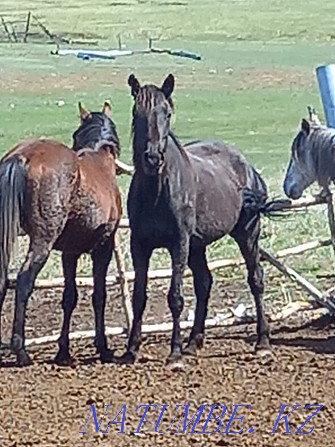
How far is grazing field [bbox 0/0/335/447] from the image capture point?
7.17m

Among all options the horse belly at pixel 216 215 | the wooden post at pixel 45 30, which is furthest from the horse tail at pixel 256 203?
the wooden post at pixel 45 30

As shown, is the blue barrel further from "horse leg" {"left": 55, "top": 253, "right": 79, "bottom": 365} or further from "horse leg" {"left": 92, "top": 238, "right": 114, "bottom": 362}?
"horse leg" {"left": 55, "top": 253, "right": 79, "bottom": 365}

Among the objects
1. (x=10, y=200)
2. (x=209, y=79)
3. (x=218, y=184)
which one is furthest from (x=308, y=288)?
(x=209, y=79)

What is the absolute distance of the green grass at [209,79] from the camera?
21.0 meters

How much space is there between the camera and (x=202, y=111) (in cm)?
2853

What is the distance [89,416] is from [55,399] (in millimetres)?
527

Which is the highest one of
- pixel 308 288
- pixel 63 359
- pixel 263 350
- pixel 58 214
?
pixel 58 214

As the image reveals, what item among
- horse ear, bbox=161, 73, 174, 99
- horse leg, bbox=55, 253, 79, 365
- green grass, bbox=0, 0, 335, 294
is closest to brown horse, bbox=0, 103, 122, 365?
horse leg, bbox=55, 253, 79, 365

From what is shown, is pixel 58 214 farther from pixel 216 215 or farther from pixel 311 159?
pixel 311 159

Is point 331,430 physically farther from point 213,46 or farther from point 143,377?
point 213,46

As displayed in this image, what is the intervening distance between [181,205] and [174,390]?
55.5 inches

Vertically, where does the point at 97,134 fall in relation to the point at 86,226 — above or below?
above

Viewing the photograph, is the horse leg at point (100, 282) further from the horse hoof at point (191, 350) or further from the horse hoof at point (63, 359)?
the horse hoof at point (191, 350)

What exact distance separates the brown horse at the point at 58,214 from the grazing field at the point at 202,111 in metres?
0.45
